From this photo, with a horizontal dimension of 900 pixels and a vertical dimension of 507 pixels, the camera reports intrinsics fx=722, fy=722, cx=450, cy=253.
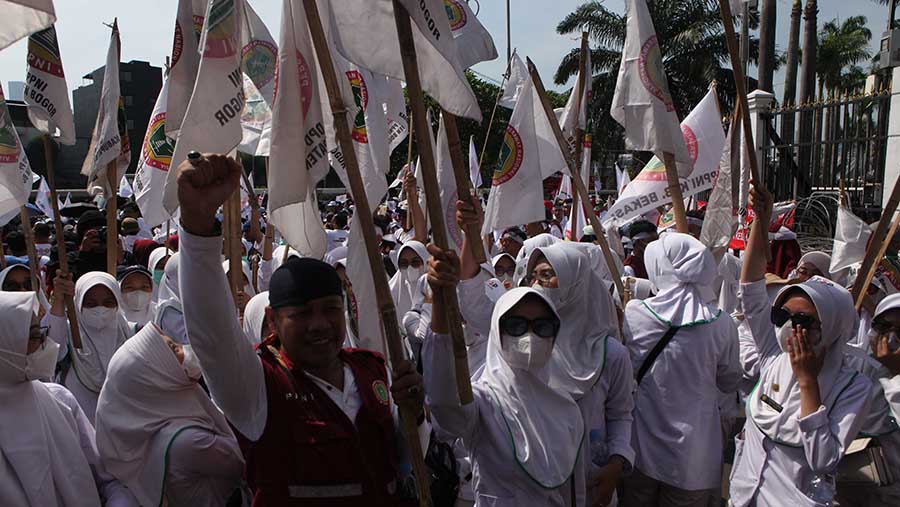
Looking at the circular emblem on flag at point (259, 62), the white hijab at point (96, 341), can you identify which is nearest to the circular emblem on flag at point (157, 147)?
the white hijab at point (96, 341)

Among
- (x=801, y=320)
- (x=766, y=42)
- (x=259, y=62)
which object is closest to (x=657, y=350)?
(x=801, y=320)

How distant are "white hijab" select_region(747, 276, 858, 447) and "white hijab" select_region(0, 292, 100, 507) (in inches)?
99.1

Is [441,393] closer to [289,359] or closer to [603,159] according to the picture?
[289,359]

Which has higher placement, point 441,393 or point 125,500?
point 441,393

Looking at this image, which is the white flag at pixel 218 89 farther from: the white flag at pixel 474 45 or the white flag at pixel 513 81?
the white flag at pixel 513 81

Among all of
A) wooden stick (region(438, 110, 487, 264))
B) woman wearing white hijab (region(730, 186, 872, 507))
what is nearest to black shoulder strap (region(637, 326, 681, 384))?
woman wearing white hijab (region(730, 186, 872, 507))

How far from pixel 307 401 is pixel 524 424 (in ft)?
2.82

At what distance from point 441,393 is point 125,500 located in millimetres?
1193

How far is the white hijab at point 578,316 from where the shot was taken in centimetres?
285

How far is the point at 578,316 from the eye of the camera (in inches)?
119

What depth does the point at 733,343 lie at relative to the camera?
3400 mm

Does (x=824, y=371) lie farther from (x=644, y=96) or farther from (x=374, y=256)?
(x=644, y=96)

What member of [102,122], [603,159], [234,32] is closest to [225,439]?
[234,32]

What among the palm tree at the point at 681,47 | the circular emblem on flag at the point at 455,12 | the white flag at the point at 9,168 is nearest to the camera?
the white flag at the point at 9,168
